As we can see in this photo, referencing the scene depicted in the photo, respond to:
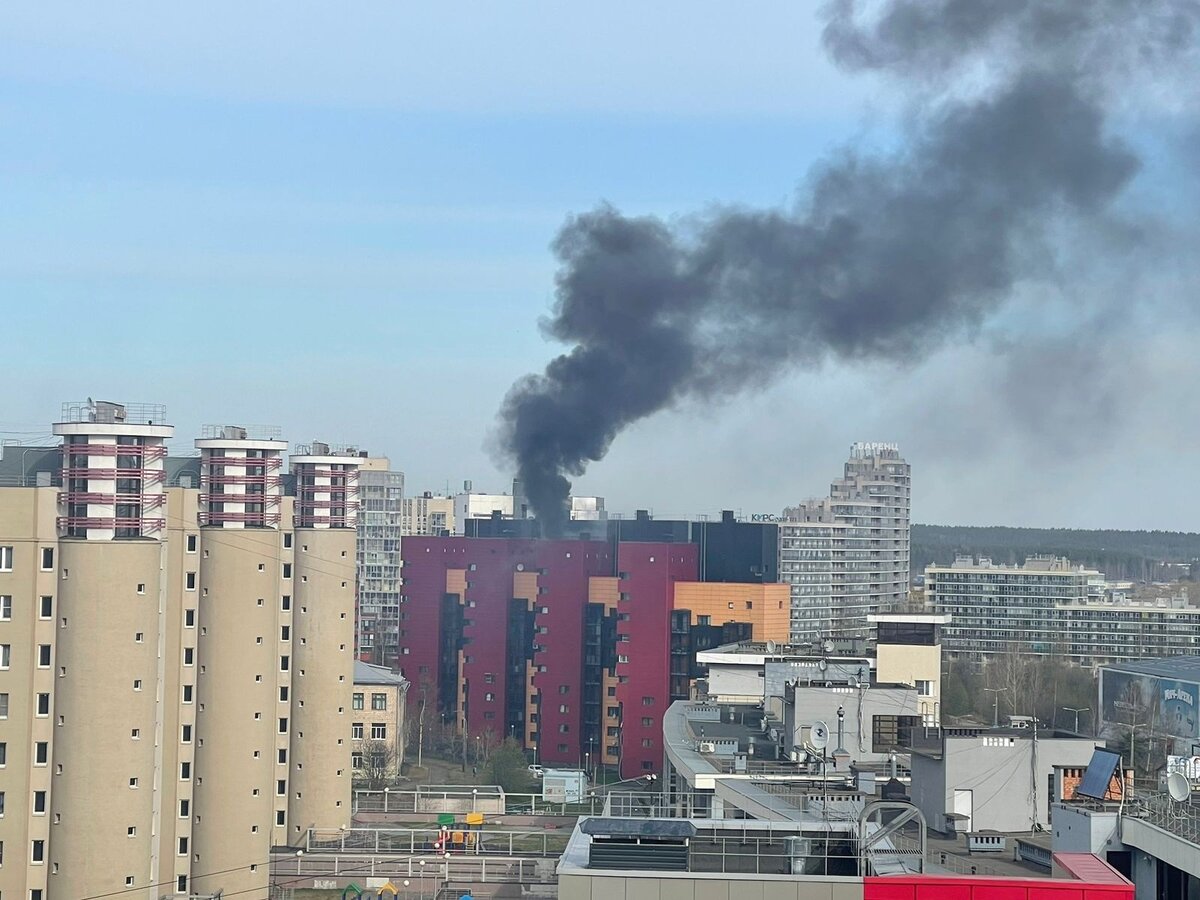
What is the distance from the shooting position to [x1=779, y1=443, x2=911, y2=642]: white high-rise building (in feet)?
260

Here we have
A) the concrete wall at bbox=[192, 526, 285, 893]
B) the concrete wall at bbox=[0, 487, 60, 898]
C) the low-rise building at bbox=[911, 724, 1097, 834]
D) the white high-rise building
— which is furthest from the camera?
the white high-rise building

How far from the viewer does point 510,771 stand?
37.7m

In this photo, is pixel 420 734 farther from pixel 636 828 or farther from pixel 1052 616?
pixel 1052 616

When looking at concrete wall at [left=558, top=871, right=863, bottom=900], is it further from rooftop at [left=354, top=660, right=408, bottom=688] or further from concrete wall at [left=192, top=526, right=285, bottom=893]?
rooftop at [left=354, top=660, right=408, bottom=688]

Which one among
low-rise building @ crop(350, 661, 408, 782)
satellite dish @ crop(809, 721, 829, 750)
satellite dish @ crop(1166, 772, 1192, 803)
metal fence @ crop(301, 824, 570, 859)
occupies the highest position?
satellite dish @ crop(1166, 772, 1192, 803)

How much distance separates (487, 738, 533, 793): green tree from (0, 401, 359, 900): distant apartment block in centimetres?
767

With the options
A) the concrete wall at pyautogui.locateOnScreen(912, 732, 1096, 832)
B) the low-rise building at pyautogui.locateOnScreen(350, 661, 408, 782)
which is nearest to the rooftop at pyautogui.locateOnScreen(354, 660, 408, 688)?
the low-rise building at pyautogui.locateOnScreen(350, 661, 408, 782)

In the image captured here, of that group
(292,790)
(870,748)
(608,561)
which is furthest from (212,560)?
(608,561)

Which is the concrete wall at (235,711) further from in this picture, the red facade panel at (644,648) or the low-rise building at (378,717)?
the red facade panel at (644,648)

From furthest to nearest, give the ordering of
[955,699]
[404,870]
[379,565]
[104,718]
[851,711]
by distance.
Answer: [379,565] → [955,699] → [404,870] → [851,711] → [104,718]

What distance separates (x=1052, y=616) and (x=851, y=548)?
10601mm

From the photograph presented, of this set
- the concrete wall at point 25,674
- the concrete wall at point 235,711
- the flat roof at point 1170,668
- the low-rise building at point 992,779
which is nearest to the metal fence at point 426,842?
the concrete wall at point 235,711

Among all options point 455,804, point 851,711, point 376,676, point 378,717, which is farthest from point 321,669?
point 851,711

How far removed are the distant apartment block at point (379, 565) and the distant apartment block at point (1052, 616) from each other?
1015 inches
